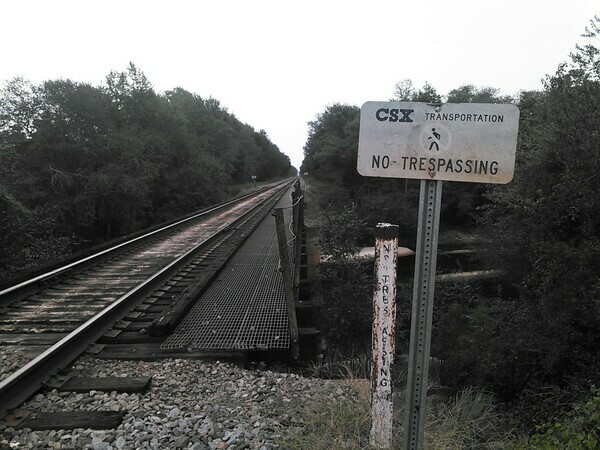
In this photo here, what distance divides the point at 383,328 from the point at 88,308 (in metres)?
4.85

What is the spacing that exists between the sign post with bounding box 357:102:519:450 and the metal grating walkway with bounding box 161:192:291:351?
2819mm

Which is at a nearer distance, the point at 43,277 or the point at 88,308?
the point at 88,308

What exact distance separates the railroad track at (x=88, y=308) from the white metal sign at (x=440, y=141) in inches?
139

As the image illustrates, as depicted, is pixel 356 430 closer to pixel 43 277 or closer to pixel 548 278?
pixel 548 278

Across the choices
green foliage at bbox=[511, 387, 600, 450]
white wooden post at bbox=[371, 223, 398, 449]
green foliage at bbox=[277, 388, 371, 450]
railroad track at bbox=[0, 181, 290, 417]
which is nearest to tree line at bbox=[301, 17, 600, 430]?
green foliage at bbox=[511, 387, 600, 450]

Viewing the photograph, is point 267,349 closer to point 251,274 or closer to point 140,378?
point 140,378

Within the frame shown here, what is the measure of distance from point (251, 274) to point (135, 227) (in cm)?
1830

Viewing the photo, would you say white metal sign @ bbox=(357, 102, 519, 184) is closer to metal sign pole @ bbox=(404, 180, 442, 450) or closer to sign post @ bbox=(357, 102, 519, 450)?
sign post @ bbox=(357, 102, 519, 450)

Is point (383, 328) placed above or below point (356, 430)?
above

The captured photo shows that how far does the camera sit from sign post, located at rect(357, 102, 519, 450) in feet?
6.23

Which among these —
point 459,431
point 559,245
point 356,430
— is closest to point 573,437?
point 459,431

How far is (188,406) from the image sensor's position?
336cm

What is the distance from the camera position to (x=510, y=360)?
21.0 ft

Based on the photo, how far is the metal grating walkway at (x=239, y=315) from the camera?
15.3 feet
